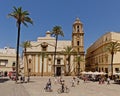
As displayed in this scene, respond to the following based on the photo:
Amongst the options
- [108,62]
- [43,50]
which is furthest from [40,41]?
[108,62]

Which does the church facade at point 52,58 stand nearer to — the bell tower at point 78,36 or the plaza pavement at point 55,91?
the bell tower at point 78,36

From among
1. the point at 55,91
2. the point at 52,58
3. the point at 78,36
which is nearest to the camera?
the point at 55,91

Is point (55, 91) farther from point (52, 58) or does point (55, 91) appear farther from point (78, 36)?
point (78, 36)

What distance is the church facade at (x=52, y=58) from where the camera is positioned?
98.5 metres

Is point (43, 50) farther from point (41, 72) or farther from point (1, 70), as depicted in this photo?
point (1, 70)

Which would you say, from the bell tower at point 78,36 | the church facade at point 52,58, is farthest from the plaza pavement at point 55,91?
the bell tower at point 78,36

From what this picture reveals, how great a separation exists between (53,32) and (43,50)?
46.8 ft

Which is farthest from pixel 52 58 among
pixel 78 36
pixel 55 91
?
pixel 55 91

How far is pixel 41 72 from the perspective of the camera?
97.9 meters

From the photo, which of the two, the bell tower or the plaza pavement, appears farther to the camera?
the bell tower

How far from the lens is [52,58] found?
9962 cm

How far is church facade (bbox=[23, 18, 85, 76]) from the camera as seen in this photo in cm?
9850

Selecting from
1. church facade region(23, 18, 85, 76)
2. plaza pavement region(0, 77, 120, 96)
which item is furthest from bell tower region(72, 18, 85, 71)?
plaza pavement region(0, 77, 120, 96)

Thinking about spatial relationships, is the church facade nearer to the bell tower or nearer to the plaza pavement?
the bell tower
